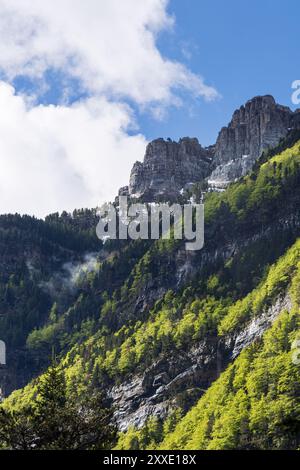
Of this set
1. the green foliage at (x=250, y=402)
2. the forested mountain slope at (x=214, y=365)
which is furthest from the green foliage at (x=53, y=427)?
the green foliage at (x=250, y=402)

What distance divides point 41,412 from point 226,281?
15831cm

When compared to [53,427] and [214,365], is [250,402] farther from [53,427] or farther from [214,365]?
[53,427]

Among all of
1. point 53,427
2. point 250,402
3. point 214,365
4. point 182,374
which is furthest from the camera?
point 182,374

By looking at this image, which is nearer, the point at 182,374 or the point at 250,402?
the point at 250,402

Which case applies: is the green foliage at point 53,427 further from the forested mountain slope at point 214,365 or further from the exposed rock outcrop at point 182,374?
the exposed rock outcrop at point 182,374

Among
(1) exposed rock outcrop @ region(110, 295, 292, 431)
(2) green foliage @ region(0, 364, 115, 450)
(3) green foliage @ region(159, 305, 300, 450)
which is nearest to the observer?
(2) green foliage @ region(0, 364, 115, 450)

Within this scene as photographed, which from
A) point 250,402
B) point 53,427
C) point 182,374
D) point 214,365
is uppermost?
point 53,427

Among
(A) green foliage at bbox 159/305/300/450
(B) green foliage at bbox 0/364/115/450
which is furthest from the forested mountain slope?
(B) green foliage at bbox 0/364/115/450

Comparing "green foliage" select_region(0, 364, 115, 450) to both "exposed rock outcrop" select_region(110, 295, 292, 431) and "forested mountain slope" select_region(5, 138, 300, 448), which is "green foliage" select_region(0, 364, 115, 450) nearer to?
"forested mountain slope" select_region(5, 138, 300, 448)

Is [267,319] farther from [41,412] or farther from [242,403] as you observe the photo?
[41,412]

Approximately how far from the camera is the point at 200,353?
555 feet

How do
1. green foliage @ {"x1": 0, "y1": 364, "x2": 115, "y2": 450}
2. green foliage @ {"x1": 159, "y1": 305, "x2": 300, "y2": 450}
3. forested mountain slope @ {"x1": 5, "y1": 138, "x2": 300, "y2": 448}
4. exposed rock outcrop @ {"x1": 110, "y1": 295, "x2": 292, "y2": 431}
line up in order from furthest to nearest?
exposed rock outcrop @ {"x1": 110, "y1": 295, "x2": 292, "y2": 431} < forested mountain slope @ {"x1": 5, "y1": 138, "x2": 300, "y2": 448} < green foliage @ {"x1": 159, "y1": 305, "x2": 300, "y2": 450} < green foliage @ {"x1": 0, "y1": 364, "x2": 115, "y2": 450}

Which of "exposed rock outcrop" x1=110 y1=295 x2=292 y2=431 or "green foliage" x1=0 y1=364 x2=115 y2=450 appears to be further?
"exposed rock outcrop" x1=110 y1=295 x2=292 y2=431

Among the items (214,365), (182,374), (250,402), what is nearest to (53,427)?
(250,402)
